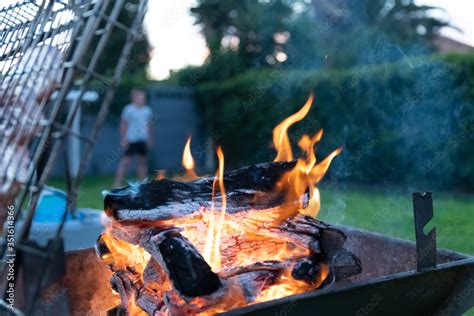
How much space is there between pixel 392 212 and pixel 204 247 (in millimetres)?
4490

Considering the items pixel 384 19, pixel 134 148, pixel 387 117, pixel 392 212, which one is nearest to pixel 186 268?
pixel 392 212

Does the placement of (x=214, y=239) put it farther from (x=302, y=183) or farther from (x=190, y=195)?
(x=302, y=183)

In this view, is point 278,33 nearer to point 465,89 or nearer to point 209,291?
point 465,89

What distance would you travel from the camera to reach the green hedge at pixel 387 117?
23.5 feet

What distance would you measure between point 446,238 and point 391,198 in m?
2.44

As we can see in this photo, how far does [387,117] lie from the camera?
8.01 metres

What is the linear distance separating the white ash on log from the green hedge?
554cm

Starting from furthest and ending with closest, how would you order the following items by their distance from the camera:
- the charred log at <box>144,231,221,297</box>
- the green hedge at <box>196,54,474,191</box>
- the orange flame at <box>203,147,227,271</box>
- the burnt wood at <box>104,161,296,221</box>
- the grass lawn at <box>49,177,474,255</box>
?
1. the green hedge at <box>196,54,474,191</box>
2. the grass lawn at <box>49,177,474,255</box>
3. the orange flame at <box>203,147,227,271</box>
4. the burnt wood at <box>104,161,296,221</box>
5. the charred log at <box>144,231,221,297</box>

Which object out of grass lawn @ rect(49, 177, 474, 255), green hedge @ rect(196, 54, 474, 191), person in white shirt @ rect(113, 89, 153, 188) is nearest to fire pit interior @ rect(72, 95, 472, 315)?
grass lawn @ rect(49, 177, 474, 255)

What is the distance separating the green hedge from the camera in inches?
282

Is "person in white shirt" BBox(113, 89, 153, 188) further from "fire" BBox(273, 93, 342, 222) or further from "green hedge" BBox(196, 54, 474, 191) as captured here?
"fire" BBox(273, 93, 342, 222)

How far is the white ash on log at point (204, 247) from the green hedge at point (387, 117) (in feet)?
18.2

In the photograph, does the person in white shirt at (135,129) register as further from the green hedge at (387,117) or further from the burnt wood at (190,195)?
the burnt wood at (190,195)

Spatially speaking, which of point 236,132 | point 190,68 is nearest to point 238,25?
point 190,68
